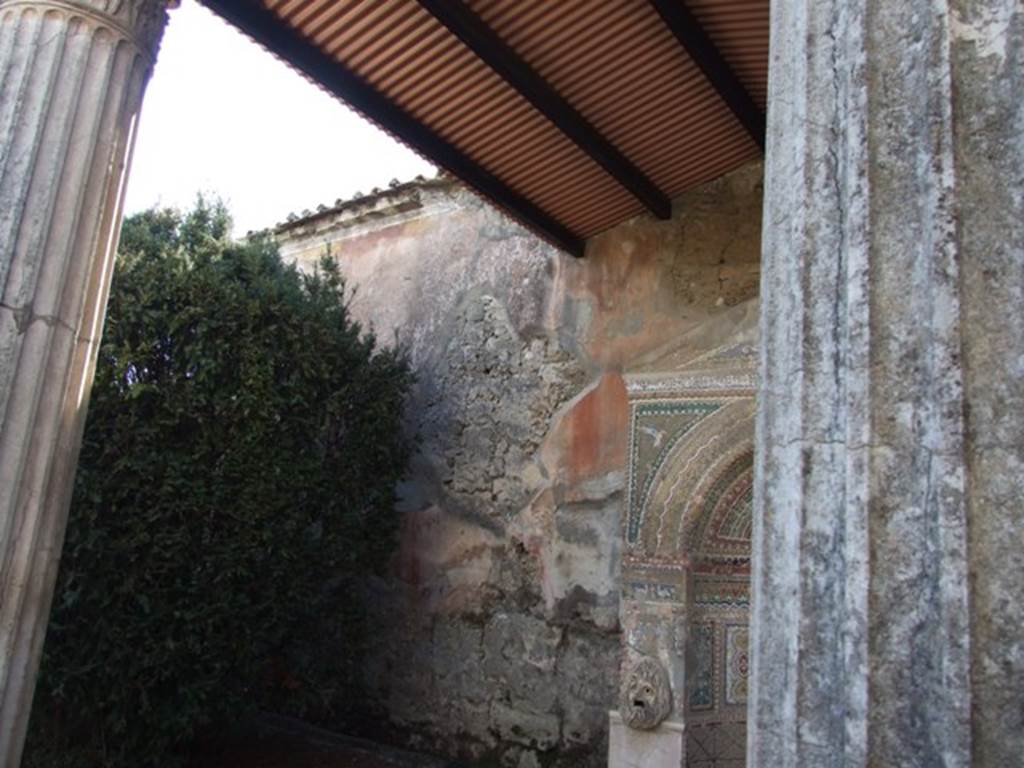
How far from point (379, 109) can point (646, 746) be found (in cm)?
404

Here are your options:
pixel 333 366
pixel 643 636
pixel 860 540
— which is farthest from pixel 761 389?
pixel 333 366

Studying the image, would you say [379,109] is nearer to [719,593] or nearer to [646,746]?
[719,593]

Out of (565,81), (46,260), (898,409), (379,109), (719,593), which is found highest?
(565,81)

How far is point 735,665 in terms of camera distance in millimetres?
5535

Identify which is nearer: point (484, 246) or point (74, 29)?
point (74, 29)

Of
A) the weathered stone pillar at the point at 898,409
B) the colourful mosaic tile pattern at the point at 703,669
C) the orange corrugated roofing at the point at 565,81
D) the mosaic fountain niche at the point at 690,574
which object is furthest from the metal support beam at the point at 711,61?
the colourful mosaic tile pattern at the point at 703,669

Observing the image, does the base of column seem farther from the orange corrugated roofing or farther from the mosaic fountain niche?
the orange corrugated roofing

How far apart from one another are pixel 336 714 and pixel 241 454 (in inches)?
111

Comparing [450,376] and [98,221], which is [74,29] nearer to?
[98,221]

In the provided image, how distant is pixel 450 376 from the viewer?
713 centimetres

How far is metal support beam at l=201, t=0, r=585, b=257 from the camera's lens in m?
4.22

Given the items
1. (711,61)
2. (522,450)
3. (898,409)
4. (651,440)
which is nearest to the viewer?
(898,409)

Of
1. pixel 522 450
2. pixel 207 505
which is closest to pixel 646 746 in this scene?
pixel 522 450

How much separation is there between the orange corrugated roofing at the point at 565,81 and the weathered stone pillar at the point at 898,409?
303 centimetres
